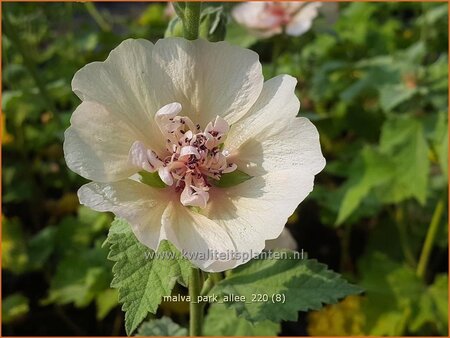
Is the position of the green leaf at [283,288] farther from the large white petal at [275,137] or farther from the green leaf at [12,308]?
the green leaf at [12,308]

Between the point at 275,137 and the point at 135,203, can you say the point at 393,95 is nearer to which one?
the point at 275,137

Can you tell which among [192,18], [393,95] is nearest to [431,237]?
[393,95]

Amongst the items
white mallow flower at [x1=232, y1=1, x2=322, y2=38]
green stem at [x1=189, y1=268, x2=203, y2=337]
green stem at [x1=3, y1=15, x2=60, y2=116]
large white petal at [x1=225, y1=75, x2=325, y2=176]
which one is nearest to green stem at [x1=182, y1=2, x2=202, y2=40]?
large white petal at [x1=225, y1=75, x2=325, y2=176]

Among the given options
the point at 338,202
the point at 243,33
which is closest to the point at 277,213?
the point at 338,202

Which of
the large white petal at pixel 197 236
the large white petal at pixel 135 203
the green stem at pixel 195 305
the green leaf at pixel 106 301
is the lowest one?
the green leaf at pixel 106 301

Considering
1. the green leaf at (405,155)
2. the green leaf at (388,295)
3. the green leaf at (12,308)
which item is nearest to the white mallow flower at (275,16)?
the green leaf at (405,155)

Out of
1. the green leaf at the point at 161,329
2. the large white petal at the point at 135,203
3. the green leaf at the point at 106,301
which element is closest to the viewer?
the large white petal at the point at 135,203
